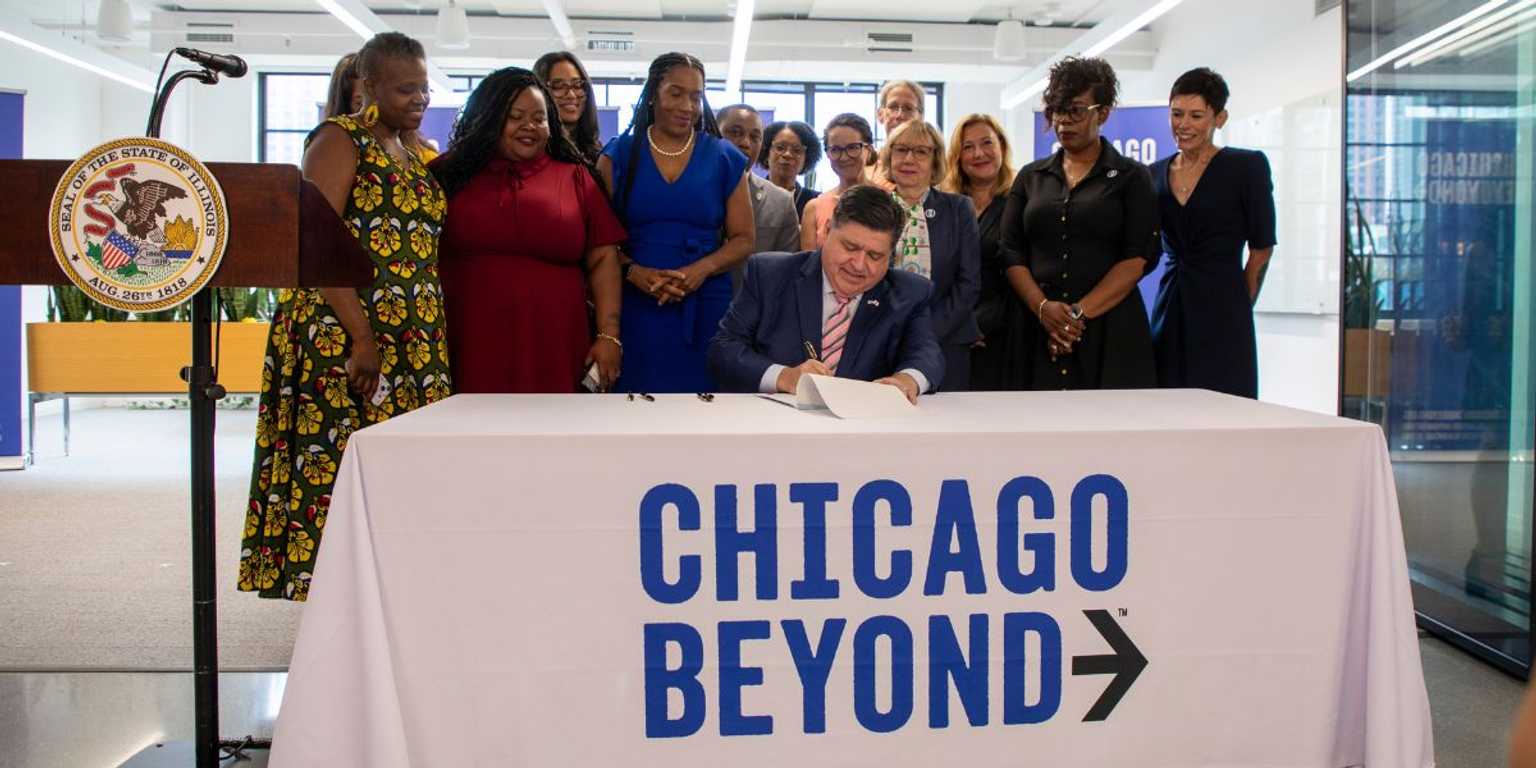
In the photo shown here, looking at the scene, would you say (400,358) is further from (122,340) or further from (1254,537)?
(122,340)

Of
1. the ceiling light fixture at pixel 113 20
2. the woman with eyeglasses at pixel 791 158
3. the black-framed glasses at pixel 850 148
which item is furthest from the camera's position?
the ceiling light fixture at pixel 113 20

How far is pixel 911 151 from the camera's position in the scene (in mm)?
3477

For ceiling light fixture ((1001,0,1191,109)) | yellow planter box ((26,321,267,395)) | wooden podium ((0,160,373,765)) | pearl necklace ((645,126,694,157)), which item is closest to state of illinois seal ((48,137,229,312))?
wooden podium ((0,160,373,765))

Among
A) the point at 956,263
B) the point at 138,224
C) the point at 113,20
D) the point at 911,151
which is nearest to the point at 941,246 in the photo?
the point at 956,263

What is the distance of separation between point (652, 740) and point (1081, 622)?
68 cm

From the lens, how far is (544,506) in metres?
1.85

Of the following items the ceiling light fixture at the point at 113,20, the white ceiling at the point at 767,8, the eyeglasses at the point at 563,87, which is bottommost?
the eyeglasses at the point at 563,87

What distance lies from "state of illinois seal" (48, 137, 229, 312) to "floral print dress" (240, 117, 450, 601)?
0.80 m

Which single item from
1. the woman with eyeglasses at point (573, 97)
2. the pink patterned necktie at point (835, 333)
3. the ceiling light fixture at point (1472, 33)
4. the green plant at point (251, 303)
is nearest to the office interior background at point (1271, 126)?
the ceiling light fixture at point (1472, 33)

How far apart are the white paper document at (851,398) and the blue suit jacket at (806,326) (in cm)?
40

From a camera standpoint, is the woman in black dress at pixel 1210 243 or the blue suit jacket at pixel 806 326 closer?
the blue suit jacket at pixel 806 326

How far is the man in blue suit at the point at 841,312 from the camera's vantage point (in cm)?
261

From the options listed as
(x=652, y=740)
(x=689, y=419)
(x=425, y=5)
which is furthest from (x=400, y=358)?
(x=425, y=5)

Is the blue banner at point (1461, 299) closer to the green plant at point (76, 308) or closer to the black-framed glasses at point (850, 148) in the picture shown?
the black-framed glasses at point (850, 148)
